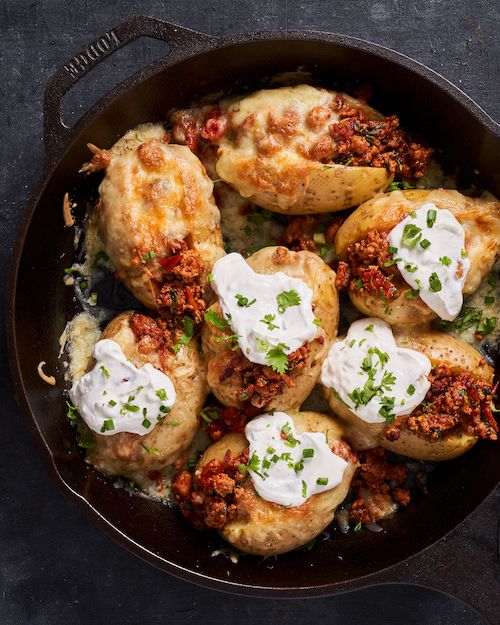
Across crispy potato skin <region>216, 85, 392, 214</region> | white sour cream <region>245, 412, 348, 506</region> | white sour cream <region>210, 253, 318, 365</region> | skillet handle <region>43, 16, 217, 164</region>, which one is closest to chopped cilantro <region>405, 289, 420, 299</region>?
white sour cream <region>210, 253, 318, 365</region>

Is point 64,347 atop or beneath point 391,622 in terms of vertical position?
atop

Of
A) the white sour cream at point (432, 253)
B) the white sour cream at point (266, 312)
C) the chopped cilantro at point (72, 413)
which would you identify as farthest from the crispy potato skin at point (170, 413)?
the white sour cream at point (432, 253)

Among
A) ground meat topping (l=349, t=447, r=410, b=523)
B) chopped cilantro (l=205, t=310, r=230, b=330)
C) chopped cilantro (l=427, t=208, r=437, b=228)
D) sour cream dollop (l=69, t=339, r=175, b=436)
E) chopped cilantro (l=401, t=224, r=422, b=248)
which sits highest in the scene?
chopped cilantro (l=427, t=208, r=437, b=228)

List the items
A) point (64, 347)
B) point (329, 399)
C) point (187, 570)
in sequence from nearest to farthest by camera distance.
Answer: point (187, 570) → point (329, 399) → point (64, 347)

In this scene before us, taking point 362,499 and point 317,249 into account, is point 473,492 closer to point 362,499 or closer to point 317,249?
point 362,499

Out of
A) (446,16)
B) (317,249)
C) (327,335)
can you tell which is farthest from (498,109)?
(327,335)

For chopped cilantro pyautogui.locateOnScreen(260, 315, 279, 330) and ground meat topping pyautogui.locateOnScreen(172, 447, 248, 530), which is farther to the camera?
ground meat topping pyautogui.locateOnScreen(172, 447, 248, 530)

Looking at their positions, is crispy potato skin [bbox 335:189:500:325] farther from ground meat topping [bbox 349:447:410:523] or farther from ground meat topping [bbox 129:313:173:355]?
ground meat topping [bbox 129:313:173:355]

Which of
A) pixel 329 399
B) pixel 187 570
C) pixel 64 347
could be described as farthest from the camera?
pixel 64 347

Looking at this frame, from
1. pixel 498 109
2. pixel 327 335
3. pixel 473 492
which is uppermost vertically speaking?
pixel 498 109
